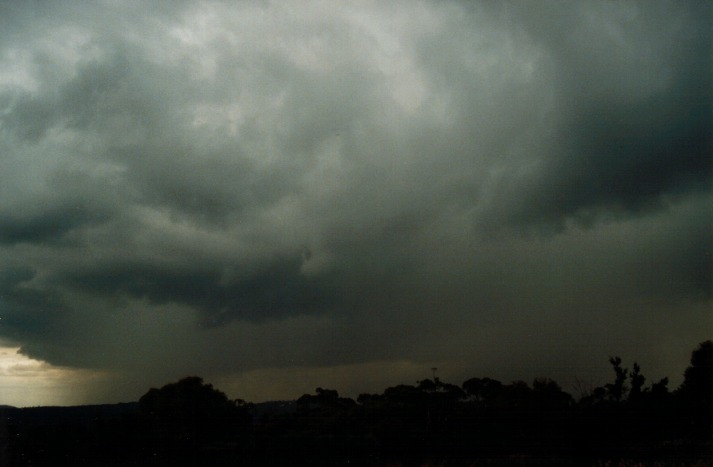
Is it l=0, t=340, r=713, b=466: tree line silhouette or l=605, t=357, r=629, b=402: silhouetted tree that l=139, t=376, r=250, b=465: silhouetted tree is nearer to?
l=0, t=340, r=713, b=466: tree line silhouette

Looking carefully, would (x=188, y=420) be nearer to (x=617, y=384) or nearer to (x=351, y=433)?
(x=351, y=433)

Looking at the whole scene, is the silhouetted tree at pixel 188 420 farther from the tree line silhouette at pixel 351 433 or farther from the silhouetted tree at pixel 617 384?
the silhouetted tree at pixel 617 384

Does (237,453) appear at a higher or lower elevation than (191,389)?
lower

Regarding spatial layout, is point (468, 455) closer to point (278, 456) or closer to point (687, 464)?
point (278, 456)

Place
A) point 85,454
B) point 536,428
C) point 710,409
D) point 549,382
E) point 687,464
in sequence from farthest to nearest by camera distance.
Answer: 1. point 549,382
2. point 710,409
3. point 536,428
4. point 85,454
5. point 687,464

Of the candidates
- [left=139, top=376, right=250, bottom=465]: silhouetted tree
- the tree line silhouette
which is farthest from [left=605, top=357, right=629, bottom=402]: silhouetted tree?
[left=139, top=376, right=250, bottom=465]: silhouetted tree

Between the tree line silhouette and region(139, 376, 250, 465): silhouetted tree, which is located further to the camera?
region(139, 376, 250, 465): silhouetted tree

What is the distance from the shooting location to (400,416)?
37.0 metres

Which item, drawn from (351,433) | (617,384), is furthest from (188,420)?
(617,384)

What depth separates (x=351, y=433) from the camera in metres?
33.1

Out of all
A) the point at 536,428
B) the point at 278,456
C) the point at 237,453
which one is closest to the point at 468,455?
the point at 536,428

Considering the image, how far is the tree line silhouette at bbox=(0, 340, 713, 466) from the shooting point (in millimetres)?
28109

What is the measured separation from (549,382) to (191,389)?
27.7 metres

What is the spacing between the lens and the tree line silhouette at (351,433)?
28.1 metres
